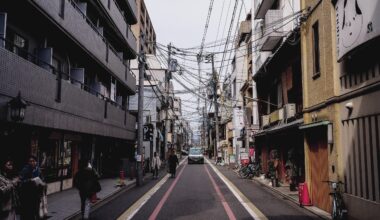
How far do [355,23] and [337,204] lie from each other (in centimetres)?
502

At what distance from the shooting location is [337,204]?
11523mm

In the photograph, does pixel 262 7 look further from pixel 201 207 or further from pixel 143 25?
pixel 143 25

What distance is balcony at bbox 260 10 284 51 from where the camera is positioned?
23.3 metres

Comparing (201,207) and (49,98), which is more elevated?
(49,98)

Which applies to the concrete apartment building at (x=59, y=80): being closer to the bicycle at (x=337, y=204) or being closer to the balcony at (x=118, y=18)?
the balcony at (x=118, y=18)

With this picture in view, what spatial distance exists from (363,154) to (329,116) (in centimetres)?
258

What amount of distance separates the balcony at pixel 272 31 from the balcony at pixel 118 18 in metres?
9.36

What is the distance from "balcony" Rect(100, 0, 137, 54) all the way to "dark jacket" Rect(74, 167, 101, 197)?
528 inches

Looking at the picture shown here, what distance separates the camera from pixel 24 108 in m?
11.5

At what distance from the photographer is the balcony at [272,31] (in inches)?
917

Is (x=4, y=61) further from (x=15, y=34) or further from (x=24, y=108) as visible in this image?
(x=15, y=34)

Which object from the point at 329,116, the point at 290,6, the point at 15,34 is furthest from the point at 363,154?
the point at 290,6

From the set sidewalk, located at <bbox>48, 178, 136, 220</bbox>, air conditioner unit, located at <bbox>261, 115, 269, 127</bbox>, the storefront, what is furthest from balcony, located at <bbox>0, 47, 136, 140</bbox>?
air conditioner unit, located at <bbox>261, 115, 269, 127</bbox>

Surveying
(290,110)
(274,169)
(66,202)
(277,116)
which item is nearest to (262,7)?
(277,116)
